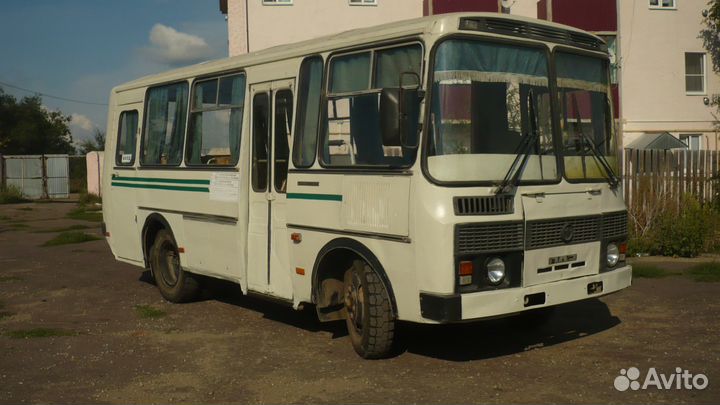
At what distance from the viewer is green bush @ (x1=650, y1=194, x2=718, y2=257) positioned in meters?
13.8

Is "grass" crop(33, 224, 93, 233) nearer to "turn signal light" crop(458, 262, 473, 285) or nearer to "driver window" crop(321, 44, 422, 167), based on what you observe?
"driver window" crop(321, 44, 422, 167)

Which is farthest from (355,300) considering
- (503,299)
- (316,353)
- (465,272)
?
(503,299)

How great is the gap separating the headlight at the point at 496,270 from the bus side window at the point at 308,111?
2.13 metres

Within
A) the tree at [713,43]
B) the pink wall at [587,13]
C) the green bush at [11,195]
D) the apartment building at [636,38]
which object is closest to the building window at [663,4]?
the apartment building at [636,38]

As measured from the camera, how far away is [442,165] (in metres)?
6.54

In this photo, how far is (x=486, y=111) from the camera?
267 inches

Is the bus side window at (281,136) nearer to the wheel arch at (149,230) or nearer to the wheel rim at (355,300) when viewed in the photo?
the wheel rim at (355,300)

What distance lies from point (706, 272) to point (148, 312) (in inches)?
309

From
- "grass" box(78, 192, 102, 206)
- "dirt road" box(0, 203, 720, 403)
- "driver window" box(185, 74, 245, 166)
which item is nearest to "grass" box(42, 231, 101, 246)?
"dirt road" box(0, 203, 720, 403)

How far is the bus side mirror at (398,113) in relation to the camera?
21.5 ft

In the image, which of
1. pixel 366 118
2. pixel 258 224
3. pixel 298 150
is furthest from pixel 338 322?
pixel 366 118

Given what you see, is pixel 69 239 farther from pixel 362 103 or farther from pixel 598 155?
pixel 598 155

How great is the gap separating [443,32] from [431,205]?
4.59 feet

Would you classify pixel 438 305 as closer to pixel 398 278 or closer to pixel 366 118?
pixel 398 278
